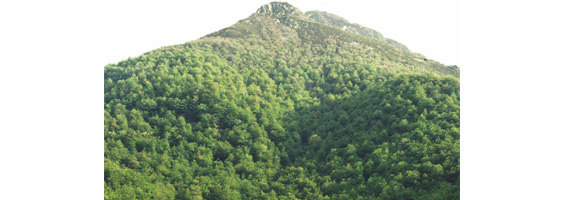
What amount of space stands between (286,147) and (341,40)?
3697cm

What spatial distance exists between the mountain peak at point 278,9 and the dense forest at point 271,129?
2722 centimetres

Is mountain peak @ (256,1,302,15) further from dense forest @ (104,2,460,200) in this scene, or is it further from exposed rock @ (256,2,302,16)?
dense forest @ (104,2,460,200)

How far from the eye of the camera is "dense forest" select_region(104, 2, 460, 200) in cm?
2823

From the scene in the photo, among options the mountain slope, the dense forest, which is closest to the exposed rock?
the mountain slope

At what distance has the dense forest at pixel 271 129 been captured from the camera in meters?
28.2

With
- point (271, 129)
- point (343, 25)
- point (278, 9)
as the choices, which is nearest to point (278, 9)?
point (278, 9)

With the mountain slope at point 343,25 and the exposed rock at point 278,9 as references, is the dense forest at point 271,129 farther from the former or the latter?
the mountain slope at point 343,25

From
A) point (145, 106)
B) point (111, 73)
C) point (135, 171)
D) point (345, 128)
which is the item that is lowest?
point (135, 171)

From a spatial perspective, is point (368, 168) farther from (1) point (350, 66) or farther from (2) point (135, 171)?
(1) point (350, 66)

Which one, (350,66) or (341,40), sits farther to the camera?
(341,40)

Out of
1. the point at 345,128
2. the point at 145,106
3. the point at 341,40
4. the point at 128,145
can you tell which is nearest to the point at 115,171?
the point at 128,145

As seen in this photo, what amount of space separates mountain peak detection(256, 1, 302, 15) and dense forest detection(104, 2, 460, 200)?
27223 millimetres

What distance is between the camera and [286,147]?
39.2m

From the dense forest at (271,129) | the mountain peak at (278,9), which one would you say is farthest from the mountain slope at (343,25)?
the dense forest at (271,129)
